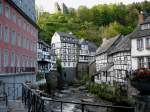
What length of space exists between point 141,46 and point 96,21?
9129 centimetres

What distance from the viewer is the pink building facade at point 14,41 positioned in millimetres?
29969

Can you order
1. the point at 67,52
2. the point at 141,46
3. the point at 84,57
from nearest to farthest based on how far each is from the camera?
the point at 141,46 → the point at 67,52 → the point at 84,57

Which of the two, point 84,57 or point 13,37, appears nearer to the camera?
point 13,37

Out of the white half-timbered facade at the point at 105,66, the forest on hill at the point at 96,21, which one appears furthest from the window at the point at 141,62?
the forest on hill at the point at 96,21

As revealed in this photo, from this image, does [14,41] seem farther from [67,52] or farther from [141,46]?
[67,52]

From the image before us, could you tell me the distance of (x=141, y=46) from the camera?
35.4 metres

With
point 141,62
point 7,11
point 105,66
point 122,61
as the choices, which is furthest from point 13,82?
point 105,66

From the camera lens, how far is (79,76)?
7938 centimetres

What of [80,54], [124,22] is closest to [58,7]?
[124,22]

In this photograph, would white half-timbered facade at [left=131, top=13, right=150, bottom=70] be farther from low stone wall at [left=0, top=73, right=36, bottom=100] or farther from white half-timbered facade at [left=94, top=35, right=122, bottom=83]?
low stone wall at [left=0, top=73, right=36, bottom=100]

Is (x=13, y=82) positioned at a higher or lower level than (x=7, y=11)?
lower

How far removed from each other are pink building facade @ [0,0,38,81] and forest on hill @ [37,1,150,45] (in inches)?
2148

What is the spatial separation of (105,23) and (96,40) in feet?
59.9

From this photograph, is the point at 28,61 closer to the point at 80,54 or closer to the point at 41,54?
the point at 41,54
